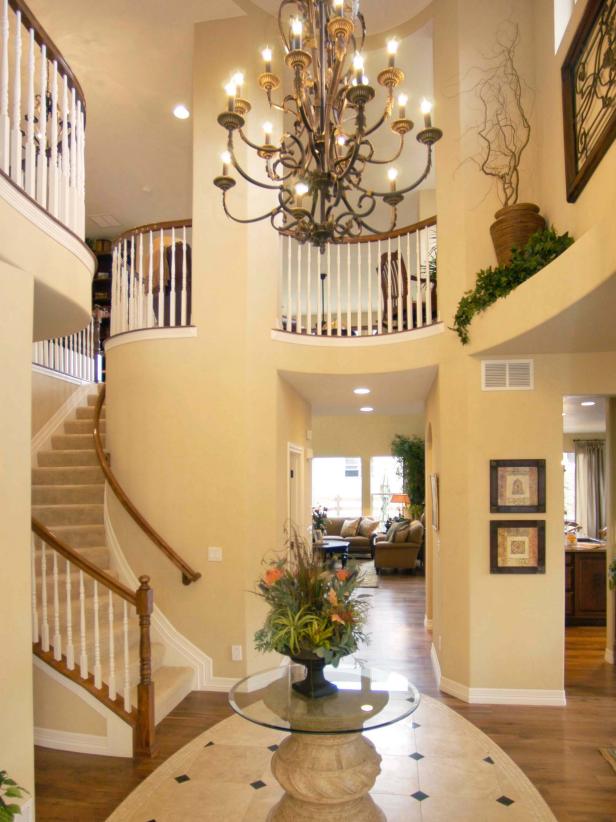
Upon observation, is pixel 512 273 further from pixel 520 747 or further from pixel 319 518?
pixel 319 518

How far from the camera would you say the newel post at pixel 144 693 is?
395cm

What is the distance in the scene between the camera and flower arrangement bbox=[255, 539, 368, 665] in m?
2.95

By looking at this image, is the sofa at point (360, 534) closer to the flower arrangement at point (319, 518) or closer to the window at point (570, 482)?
the flower arrangement at point (319, 518)

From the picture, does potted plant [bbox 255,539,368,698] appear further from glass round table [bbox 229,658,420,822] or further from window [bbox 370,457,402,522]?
window [bbox 370,457,402,522]

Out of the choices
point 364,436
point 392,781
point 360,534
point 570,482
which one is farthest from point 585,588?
point 364,436

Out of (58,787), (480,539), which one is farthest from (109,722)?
(480,539)

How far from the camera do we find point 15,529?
2.74 m

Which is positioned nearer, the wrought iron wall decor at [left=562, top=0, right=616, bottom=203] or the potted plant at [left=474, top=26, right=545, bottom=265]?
the wrought iron wall decor at [left=562, top=0, right=616, bottom=203]

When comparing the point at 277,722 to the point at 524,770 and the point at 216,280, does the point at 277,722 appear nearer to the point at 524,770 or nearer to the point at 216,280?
the point at 524,770

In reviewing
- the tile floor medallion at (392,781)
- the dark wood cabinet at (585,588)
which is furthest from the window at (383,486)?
the tile floor medallion at (392,781)

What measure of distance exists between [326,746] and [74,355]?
5.99 meters

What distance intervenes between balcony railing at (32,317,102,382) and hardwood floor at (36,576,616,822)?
413 centimetres

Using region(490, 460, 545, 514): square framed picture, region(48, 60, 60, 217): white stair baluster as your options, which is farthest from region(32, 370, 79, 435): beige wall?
region(490, 460, 545, 514): square framed picture

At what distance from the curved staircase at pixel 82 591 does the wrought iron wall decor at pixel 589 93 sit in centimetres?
412
